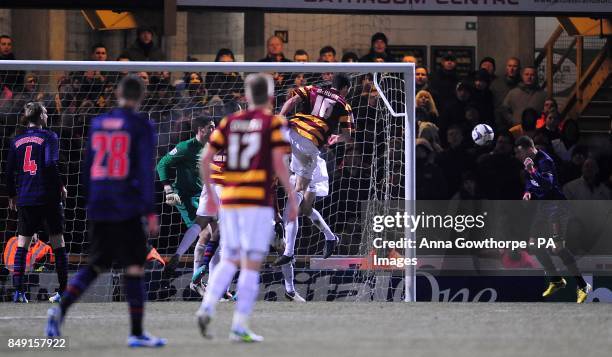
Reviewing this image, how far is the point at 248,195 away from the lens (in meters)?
8.90

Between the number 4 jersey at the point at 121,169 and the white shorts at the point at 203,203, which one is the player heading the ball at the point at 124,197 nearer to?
the number 4 jersey at the point at 121,169

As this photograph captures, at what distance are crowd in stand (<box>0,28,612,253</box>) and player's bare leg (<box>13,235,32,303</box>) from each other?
5.43 ft

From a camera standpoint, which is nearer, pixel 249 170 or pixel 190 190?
pixel 249 170

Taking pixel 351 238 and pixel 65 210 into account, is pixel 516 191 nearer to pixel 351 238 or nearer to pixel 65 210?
pixel 351 238

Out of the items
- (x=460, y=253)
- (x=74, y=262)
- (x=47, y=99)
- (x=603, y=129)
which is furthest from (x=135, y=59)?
(x=603, y=129)

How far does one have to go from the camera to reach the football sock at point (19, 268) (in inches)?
519

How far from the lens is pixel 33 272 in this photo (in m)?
14.3

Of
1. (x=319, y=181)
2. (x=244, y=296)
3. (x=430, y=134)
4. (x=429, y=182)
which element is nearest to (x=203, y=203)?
(x=319, y=181)

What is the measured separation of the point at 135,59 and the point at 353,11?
2.94 m

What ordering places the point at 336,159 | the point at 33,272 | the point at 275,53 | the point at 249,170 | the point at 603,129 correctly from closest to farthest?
the point at 249,170
the point at 33,272
the point at 336,159
the point at 275,53
the point at 603,129

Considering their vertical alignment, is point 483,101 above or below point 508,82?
below

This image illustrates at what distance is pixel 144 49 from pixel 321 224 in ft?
12.7

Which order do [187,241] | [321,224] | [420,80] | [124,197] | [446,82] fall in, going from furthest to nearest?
[446,82], [420,80], [321,224], [187,241], [124,197]

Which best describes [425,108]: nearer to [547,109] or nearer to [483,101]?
[483,101]
